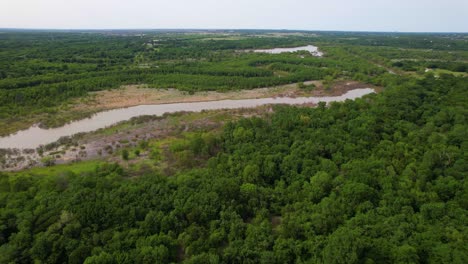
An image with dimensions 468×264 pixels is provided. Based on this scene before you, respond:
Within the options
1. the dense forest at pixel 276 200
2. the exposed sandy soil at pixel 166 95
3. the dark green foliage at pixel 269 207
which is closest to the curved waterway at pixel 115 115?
the exposed sandy soil at pixel 166 95

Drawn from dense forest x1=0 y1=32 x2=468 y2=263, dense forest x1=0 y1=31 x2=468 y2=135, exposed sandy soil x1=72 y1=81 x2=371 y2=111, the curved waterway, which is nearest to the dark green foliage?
dense forest x1=0 y1=32 x2=468 y2=263

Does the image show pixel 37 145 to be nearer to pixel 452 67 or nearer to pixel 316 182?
pixel 316 182

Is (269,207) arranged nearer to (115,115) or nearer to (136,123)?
(136,123)

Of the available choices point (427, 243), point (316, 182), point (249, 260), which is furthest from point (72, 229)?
point (427, 243)

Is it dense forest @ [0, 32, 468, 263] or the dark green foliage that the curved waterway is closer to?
dense forest @ [0, 32, 468, 263]

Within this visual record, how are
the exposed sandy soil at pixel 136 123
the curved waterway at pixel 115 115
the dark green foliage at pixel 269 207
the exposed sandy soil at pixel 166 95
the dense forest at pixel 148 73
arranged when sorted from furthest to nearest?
1. the exposed sandy soil at pixel 166 95
2. the dense forest at pixel 148 73
3. the curved waterway at pixel 115 115
4. the exposed sandy soil at pixel 136 123
5. the dark green foliage at pixel 269 207

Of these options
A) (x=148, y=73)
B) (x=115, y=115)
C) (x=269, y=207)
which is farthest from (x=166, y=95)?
(x=269, y=207)

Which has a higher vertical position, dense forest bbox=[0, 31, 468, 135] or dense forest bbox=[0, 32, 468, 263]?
dense forest bbox=[0, 31, 468, 135]

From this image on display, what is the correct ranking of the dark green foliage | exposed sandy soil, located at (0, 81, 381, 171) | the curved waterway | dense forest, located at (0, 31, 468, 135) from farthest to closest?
dense forest, located at (0, 31, 468, 135) → the curved waterway → exposed sandy soil, located at (0, 81, 381, 171) → the dark green foliage

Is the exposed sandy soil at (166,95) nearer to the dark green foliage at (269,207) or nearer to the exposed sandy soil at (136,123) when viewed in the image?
the exposed sandy soil at (136,123)
